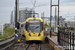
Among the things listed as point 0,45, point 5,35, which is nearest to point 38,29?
point 5,35

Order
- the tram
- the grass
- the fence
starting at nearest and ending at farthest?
the fence
the grass
the tram

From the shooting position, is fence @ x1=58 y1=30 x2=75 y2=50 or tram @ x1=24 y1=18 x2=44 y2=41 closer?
fence @ x1=58 y1=30 x2=75 y2=50

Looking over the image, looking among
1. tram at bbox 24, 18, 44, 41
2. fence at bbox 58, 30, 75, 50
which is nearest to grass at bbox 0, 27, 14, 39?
tram at bbox 24, 18, 44, 41

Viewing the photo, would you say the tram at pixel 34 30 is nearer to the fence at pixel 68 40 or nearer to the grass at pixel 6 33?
the grass at pixel 6 33

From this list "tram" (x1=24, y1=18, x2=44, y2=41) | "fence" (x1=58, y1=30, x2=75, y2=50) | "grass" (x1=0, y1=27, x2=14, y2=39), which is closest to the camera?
"fence" (x1=58, y1=30, x2=75, y2=50)

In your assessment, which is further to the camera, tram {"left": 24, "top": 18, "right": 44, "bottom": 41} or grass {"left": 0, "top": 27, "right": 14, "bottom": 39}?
tram {"left": 24, "top": 18, "right": 44, "bottom": 41}

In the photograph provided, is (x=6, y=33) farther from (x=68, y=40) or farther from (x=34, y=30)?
(x=68, y=40)

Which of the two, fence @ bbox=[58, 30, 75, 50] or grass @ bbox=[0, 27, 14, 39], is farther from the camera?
grass @ bbox=[0, 27, 14, 39]

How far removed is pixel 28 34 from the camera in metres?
16.8

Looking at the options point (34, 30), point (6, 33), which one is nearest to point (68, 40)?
point (34, 30)

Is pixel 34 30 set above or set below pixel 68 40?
above

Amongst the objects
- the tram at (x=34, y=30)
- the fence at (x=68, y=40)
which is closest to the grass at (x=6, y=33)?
the tram at (x=34, y=30)

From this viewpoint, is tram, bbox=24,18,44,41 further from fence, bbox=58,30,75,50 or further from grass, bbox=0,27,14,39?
fence, bbox=58,30,75,50

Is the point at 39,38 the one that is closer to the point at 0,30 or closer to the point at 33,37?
the point at 33,37
